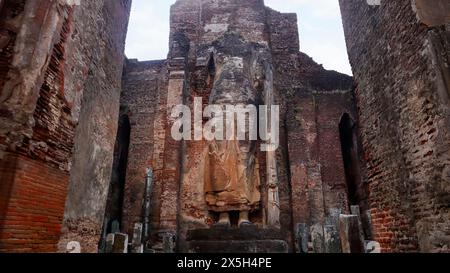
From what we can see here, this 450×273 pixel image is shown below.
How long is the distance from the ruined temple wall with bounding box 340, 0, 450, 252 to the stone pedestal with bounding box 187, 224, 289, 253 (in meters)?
2.21

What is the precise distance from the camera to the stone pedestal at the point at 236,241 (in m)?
4.39

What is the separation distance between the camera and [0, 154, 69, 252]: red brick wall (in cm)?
341

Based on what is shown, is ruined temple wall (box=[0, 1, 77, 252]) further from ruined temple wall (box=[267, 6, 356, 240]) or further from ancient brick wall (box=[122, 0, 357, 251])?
ruined temple wall (box=[267, 6, 356, 240])

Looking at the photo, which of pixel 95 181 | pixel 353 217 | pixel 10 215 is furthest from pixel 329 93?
pixel 10 215

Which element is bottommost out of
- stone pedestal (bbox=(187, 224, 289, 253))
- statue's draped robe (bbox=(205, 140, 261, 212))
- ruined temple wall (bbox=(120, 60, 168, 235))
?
stone pedestal (bbox=(187, 224, 289, 253))

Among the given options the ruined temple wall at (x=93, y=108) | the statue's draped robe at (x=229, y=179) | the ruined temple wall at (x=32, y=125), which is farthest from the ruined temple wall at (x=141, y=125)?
the ruined temple wall at (x=32, y=125)

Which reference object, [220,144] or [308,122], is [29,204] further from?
[308,122]

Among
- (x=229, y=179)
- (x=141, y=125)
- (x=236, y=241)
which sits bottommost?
(x=236, y=241)

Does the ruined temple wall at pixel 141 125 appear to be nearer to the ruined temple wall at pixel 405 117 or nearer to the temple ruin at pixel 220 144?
the temple ruin at pixel 220 144

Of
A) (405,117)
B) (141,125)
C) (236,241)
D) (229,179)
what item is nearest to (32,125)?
(229,179)

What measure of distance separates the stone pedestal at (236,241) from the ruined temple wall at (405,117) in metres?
2.21

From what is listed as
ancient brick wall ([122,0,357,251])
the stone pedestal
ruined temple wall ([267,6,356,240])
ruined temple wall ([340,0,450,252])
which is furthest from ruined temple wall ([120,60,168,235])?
ruined temple wall ([340,0,450,252])

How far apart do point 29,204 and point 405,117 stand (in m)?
5.72

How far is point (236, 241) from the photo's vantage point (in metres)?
4.46
